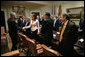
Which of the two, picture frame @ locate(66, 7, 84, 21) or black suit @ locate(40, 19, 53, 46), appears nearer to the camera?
black suit @ locate(40, 19, 53, 46)

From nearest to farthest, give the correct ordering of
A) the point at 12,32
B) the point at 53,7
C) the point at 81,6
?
the point at 12,32 → the point at 81,6 → the point at 53,7

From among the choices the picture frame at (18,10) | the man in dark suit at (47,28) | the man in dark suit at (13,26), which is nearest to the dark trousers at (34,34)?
the man in dark suit at (47,28)

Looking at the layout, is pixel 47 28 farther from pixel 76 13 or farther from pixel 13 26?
pixel 76 13

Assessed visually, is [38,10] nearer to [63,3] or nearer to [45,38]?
[63,3]

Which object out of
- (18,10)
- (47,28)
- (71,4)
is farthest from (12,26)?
(71,4)

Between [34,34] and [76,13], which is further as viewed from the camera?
[76,13]

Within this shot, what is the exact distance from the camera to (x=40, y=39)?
264 centimetres

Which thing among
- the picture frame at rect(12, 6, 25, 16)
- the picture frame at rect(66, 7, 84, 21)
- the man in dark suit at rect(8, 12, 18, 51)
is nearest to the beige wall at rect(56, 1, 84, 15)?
the picture frame at rect(66, 7, 84, 21)

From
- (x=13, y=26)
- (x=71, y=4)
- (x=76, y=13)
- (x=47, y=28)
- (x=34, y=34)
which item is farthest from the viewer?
(x=71, y=4)

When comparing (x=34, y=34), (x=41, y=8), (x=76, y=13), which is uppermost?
(x=41, y=8)

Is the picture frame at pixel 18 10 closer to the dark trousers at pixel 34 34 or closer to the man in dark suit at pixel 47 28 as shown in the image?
the dark trousers at pixel 34 34

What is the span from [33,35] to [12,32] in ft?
2.50

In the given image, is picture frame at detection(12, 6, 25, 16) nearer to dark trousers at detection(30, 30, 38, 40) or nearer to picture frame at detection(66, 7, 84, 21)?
picture frame at detection(66, 7, 84, 21)

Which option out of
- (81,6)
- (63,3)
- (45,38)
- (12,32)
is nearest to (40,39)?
(45,38)
